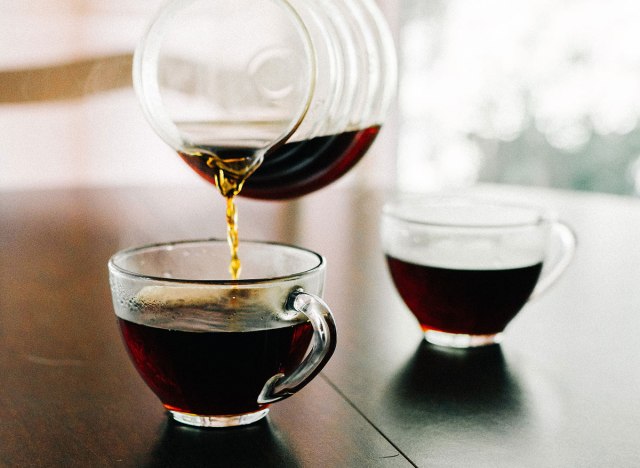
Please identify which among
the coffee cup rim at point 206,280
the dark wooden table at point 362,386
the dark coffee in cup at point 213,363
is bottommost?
the dark wooden table at point 362,386

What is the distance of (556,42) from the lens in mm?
3066

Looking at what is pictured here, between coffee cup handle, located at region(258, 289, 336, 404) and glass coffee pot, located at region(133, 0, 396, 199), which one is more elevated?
glass coffee pot, located at region(133, 0, 396, 199)

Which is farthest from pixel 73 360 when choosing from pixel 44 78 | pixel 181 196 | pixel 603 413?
pixel 44 78

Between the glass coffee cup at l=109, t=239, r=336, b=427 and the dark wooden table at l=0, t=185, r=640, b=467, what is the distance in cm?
2

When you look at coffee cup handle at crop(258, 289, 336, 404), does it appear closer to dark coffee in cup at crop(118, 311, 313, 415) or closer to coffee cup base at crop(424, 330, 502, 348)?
dark coffee in cup at crop(118, 311, 313, 415)

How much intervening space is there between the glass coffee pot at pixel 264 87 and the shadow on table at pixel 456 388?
0.19 meters

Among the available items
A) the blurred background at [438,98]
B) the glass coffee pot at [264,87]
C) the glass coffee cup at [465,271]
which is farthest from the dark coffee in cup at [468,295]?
the blurred background at [438,98]

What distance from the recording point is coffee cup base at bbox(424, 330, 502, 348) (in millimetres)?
754

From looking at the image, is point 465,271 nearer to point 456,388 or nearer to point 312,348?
point 456,388

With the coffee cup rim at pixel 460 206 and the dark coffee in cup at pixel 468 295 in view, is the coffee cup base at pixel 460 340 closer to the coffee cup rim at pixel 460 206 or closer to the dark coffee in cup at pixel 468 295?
the dark coffee in cup at pixel 468 295

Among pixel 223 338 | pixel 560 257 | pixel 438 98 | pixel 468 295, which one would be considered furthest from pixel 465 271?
pixel 438 98

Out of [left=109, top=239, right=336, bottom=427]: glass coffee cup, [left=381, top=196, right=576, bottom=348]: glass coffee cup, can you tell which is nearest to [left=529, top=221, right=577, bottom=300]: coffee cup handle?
[left=381, top=196, right=576, bottom=348]: glass coffee cup

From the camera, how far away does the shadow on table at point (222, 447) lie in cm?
51

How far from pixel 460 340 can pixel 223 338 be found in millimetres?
276
